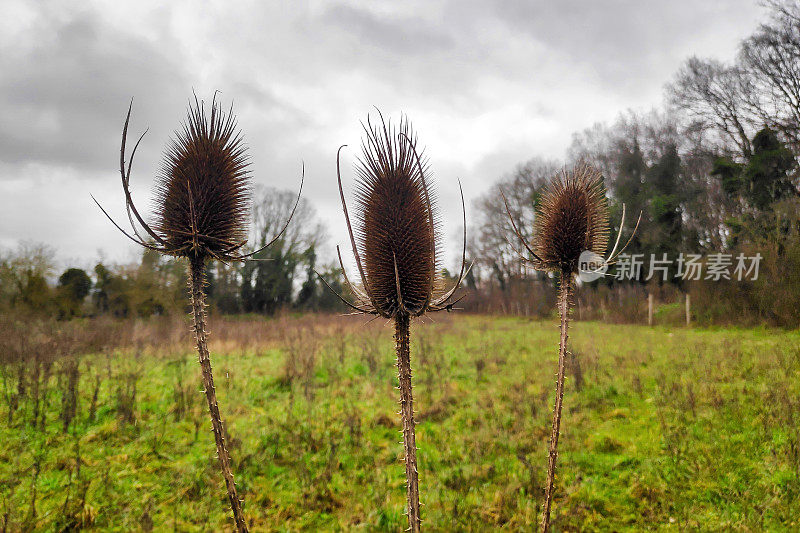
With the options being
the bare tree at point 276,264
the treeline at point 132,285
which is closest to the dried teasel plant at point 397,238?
the treeline at point 132,285

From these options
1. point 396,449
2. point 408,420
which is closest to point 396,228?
point 408,420

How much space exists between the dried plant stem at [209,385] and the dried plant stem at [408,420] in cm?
87

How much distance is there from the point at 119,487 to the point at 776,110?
32.2 metres

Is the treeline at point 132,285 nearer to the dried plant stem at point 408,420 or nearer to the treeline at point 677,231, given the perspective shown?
the treeline at point 677,231

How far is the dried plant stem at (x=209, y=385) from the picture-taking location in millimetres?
2287

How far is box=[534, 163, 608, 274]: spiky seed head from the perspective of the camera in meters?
3.25

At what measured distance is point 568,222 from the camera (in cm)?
333

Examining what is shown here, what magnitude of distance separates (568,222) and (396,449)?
16.3 feet

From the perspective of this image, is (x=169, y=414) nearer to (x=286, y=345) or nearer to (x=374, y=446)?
(x=374, y=446)

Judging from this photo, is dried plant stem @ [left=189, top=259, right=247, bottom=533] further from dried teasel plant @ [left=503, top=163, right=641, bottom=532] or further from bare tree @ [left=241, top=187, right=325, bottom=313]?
bare tree @ [left=241, top=187, right=325, bottom=313]

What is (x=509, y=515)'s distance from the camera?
203 inches

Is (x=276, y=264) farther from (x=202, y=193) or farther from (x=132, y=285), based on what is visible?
(x=202, y=193)

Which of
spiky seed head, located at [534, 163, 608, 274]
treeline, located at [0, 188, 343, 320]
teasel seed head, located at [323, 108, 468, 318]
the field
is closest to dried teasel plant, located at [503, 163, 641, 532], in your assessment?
spiky seed head, located at [534, 163, 608, 274]

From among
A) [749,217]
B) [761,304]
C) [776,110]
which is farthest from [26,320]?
[776,110]
